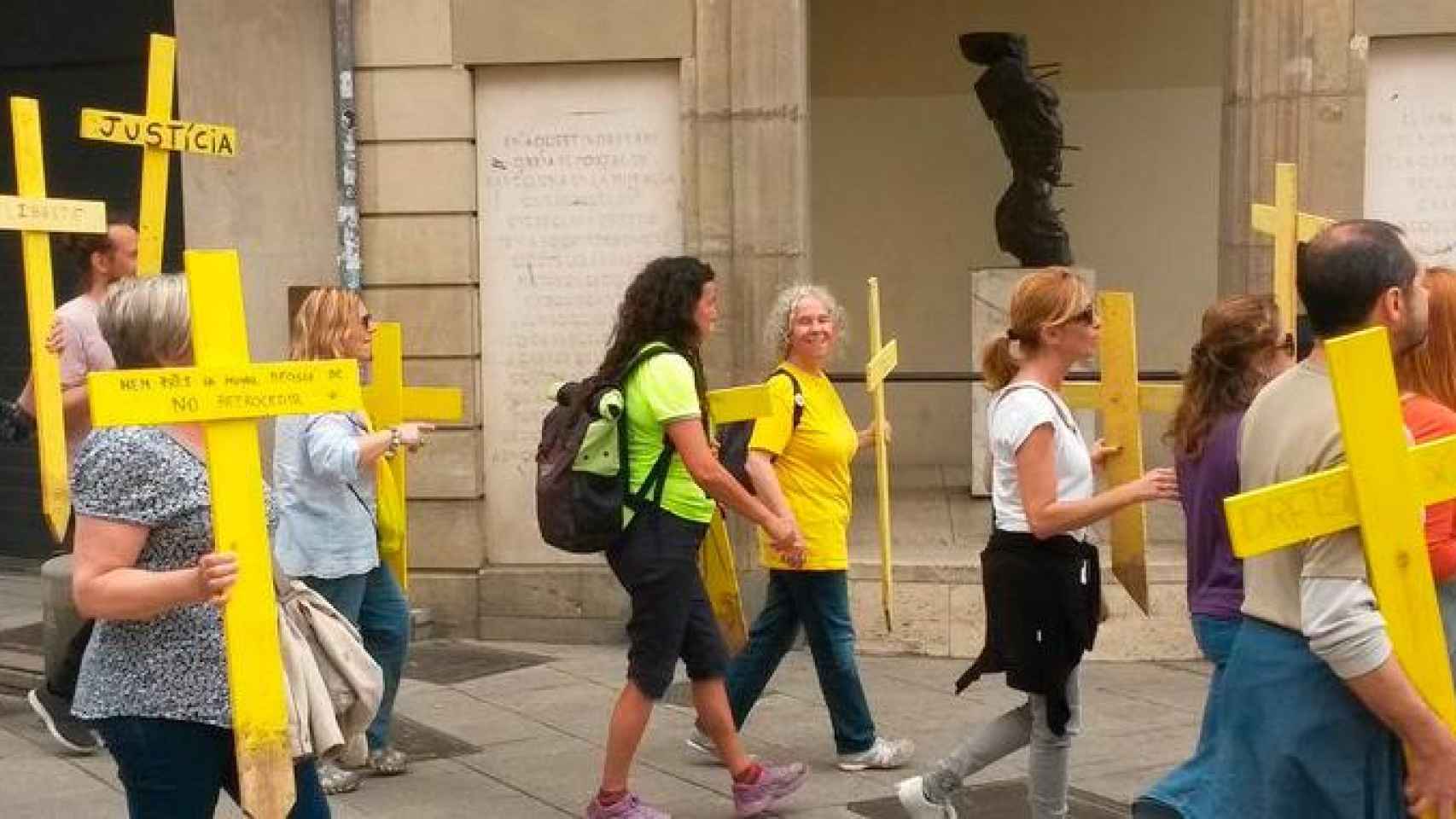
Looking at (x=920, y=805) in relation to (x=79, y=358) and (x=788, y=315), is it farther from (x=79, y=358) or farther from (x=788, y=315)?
(x=79, y=358)

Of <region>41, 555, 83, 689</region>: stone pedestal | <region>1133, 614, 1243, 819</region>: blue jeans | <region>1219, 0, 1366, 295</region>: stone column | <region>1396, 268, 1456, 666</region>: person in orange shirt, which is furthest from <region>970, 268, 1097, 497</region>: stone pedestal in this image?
<region>1396, 268, 1456, 666</region>: person in orange shirt

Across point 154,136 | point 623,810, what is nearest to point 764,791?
point 623,810

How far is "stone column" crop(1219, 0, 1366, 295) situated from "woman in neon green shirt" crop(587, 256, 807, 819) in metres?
3.60

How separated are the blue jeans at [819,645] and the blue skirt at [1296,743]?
296 centimetres

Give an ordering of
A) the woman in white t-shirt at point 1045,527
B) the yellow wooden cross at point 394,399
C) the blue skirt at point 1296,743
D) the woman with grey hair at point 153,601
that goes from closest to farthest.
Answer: the blue skirt at point 1296,743 → the woman with grey hair at point 153,601 → the woman in white t-shirt at point 1045,527 → the yellow wooden cross at point 394,399

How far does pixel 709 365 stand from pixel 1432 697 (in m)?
5.67

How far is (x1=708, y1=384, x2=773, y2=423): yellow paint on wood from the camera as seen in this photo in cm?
579

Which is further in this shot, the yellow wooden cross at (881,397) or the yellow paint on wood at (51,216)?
the yellow wooden cross at (881,397)

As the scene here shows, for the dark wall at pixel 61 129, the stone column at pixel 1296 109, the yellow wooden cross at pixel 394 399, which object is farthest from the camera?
the dark wall at pixel 61 129

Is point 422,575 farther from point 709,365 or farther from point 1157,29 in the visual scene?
point 1157,29

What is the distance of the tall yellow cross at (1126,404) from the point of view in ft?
16.1

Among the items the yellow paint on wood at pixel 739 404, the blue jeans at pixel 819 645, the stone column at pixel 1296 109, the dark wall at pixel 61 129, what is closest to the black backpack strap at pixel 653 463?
the yellow paint on wood at pixel 739 404

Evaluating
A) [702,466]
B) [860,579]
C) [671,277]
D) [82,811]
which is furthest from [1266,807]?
[860,579]

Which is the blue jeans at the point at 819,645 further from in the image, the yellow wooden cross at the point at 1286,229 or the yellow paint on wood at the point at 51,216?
the yellow paint on wood at the point at 51,216
